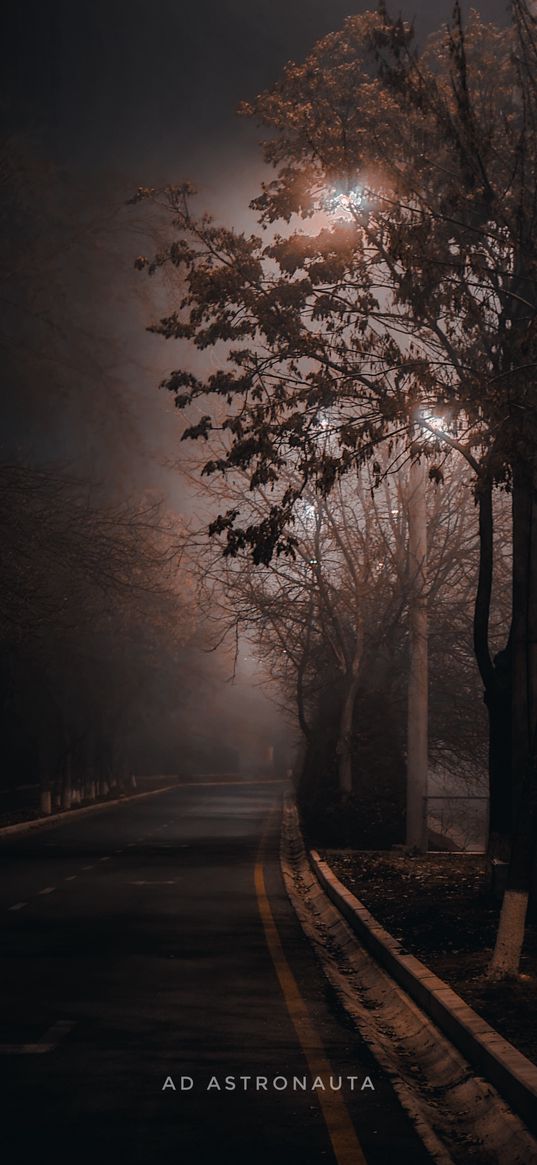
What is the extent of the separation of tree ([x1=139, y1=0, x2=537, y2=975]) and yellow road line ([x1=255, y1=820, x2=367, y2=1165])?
1782mm

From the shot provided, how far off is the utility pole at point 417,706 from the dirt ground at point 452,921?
29.7 inches

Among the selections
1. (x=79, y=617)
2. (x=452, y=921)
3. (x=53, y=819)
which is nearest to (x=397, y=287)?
(x=452, y=921)

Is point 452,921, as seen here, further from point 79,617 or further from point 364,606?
point 79,617

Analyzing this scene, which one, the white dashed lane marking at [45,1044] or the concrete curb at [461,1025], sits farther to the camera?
the white dashed lane marking at [45,1044]

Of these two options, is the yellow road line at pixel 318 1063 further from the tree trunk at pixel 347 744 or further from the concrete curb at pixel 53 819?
the concrete curb at pixel 53 819

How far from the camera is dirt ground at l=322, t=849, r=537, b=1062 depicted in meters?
11.1

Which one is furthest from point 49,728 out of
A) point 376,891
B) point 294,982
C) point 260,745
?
point 260,745

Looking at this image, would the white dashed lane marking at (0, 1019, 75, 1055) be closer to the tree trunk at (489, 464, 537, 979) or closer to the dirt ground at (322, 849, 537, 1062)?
the dirt ground at (322, 849, 537, 1062)

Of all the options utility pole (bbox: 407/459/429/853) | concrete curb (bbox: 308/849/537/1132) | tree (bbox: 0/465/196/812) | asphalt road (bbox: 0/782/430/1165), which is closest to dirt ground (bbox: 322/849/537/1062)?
concrete curb (bbox: 308/849/537/1132)

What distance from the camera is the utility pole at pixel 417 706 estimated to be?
1119 inches

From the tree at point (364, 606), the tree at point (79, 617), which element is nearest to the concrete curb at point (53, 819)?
the tree at point (79, 617)

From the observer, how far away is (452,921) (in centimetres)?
1673

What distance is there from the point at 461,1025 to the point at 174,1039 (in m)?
1.86

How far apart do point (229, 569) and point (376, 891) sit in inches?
767
